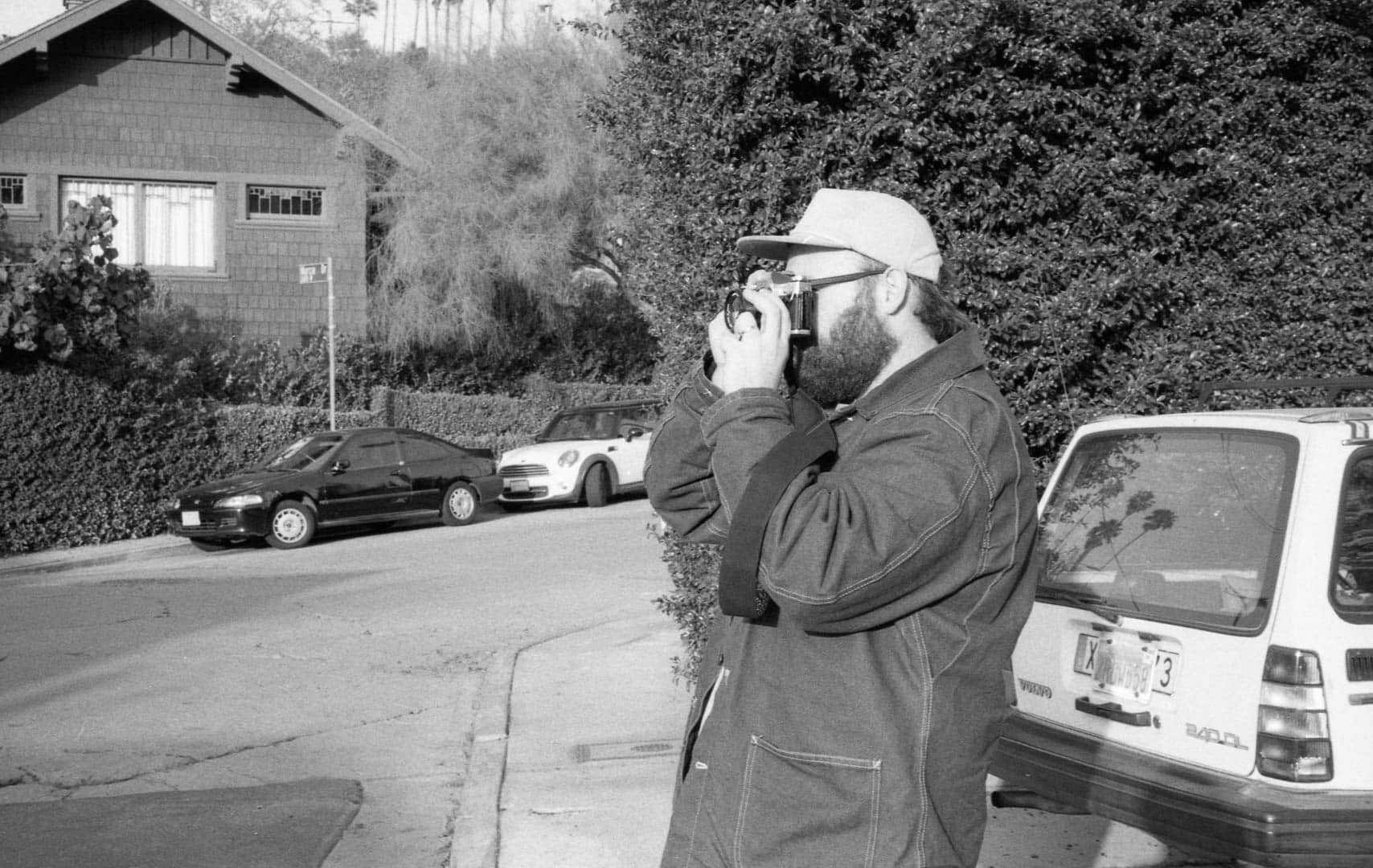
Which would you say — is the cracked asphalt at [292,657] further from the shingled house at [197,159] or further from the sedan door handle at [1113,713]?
the shingled house at [197,159]

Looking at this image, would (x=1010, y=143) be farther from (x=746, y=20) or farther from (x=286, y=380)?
(x=286, y=380)

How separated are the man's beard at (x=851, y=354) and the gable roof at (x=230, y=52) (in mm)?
22545

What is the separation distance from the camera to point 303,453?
55.4ft

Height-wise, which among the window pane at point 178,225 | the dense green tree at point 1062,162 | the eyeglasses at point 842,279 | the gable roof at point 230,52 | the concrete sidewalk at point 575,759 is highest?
the gable roof at point 230,52

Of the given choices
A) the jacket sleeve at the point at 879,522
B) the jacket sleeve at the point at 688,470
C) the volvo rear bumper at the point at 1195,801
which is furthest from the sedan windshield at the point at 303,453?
the jacket sleeve at the point at 879,522

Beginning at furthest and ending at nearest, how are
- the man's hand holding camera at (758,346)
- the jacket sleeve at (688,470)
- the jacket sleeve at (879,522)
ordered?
the jacket sleeve at (688,470)
the man's hand holding camera at (758,346)
the jacket sleeve at (879,522)

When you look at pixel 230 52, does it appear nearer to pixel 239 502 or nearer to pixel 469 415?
pixel 469 415

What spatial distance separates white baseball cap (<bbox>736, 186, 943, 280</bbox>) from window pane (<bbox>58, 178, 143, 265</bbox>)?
899 inches

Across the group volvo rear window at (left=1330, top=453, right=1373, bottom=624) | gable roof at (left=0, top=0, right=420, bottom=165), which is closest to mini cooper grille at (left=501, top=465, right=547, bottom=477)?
gable roof at (left=0, top=0, right=420, bottom=165)

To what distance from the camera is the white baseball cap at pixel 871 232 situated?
248 cm

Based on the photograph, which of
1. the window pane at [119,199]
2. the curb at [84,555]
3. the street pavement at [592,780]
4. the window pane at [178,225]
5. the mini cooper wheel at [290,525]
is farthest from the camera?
the window pane at [178,225]

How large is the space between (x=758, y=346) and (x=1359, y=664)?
105 inches

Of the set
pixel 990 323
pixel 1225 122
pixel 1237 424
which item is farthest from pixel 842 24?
pixel 1237 424

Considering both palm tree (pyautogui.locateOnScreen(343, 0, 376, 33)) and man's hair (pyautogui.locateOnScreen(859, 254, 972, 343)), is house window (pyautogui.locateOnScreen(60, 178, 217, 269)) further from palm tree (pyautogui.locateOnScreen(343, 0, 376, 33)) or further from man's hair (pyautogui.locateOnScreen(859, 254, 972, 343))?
palm tree (pyautogui.locateOnScreen(343, 0, 376, 33))
